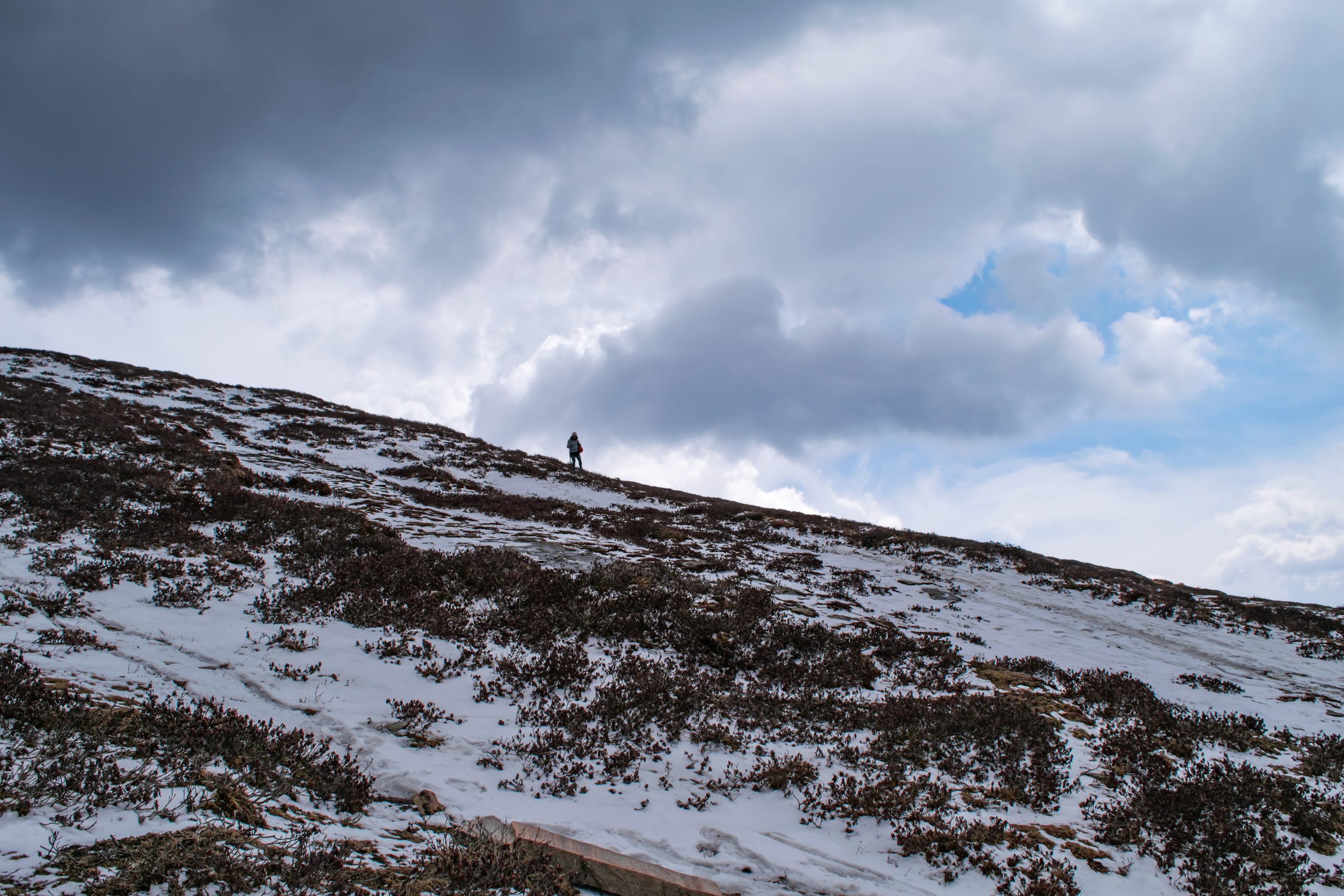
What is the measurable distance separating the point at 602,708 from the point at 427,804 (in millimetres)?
3288

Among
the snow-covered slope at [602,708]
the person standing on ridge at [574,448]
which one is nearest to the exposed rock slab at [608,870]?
the snow-covered slope at [602,708]

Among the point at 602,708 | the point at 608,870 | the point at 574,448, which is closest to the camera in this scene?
the point at 608,870

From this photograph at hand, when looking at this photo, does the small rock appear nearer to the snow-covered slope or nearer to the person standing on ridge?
the snow-covered slope

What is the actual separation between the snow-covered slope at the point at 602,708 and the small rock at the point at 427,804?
0.32 feet

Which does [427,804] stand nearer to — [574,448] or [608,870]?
[608,870]

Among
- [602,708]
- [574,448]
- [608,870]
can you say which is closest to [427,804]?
[608,870]

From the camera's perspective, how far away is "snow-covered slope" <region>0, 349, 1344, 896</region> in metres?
5.48

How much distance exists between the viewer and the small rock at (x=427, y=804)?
242 inches

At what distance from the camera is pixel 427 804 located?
20.4ft

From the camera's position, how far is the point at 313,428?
36625 millimetres

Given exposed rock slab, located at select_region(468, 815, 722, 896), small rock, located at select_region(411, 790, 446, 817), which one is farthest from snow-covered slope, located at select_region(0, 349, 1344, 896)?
exposed rock slab, located at select_region(468, 815, 722, 896)

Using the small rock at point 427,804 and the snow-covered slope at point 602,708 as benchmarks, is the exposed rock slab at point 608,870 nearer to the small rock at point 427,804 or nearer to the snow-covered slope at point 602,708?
the snow-covered slope at point 602,708

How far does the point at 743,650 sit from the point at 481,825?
7182 mm

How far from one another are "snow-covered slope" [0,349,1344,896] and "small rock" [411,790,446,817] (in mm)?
96
